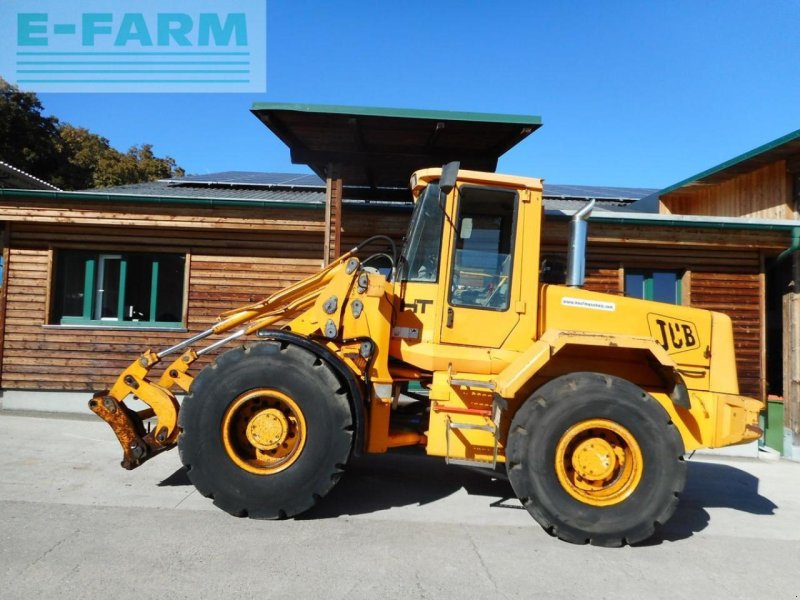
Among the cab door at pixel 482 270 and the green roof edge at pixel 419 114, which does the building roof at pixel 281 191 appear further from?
the cab door at pixel 482 270

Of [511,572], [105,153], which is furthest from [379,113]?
[105,153]

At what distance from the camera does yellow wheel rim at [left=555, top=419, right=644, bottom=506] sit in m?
4.14

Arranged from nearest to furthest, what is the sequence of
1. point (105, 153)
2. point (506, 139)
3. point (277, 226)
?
point (506, 139)
point (277, 226)
point (105, 153)

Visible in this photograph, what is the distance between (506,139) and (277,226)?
364 centimetres

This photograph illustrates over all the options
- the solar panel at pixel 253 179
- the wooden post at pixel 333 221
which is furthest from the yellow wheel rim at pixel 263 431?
the solar panel at pixel 253 179

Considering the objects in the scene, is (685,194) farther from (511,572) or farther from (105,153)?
(105,153)

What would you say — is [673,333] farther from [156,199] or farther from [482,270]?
[156,199]

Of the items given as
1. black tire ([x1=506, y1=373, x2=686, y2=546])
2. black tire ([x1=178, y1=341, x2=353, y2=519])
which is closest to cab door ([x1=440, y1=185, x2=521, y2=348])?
black tire ([x1=506, y1=373, x2=686, y2=546])

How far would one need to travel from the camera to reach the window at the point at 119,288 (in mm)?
8633

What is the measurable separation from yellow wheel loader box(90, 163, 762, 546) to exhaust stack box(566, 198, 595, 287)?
0.06 feet

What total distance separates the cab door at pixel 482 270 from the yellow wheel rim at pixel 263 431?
4.82 feet

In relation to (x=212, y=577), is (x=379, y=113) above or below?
above

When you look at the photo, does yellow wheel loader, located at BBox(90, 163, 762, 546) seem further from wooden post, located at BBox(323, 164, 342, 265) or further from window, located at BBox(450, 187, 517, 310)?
wooden post, located at BBox(323, 164, 342, 265)

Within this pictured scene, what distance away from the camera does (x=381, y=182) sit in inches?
374
